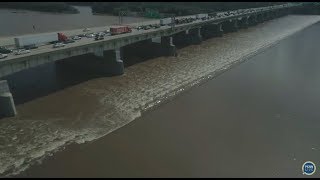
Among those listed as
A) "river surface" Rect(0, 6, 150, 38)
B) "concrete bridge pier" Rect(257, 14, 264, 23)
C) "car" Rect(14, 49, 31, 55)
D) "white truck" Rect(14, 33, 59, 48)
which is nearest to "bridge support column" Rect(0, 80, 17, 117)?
"car" Rect(14, 49, 31, 55)

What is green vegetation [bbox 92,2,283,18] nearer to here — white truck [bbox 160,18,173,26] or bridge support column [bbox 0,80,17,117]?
white truck [bbox 160,18,173,26]

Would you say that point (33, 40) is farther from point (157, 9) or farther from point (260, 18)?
point (157, 9)

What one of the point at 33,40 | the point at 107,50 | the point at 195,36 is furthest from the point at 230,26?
the point at 33,40

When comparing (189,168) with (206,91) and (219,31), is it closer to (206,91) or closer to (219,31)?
(206,91)

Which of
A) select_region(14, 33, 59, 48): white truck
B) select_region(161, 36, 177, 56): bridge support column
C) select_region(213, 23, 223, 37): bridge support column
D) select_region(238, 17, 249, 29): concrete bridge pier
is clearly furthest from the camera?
select_region(238, 17, 249, 29): concrete bridge pier

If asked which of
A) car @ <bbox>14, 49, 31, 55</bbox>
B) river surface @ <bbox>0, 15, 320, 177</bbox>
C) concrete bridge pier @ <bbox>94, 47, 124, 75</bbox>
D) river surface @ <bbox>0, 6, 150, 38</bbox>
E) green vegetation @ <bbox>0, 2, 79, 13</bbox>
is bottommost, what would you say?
river surface @ <bbox>0, 15, 320, 177</bbox>

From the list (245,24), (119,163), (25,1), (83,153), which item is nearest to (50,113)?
(83,153)

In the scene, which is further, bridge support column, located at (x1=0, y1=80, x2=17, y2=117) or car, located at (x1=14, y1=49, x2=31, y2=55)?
car, located at (x1=14, y1=49, x2=31, y2=55)
